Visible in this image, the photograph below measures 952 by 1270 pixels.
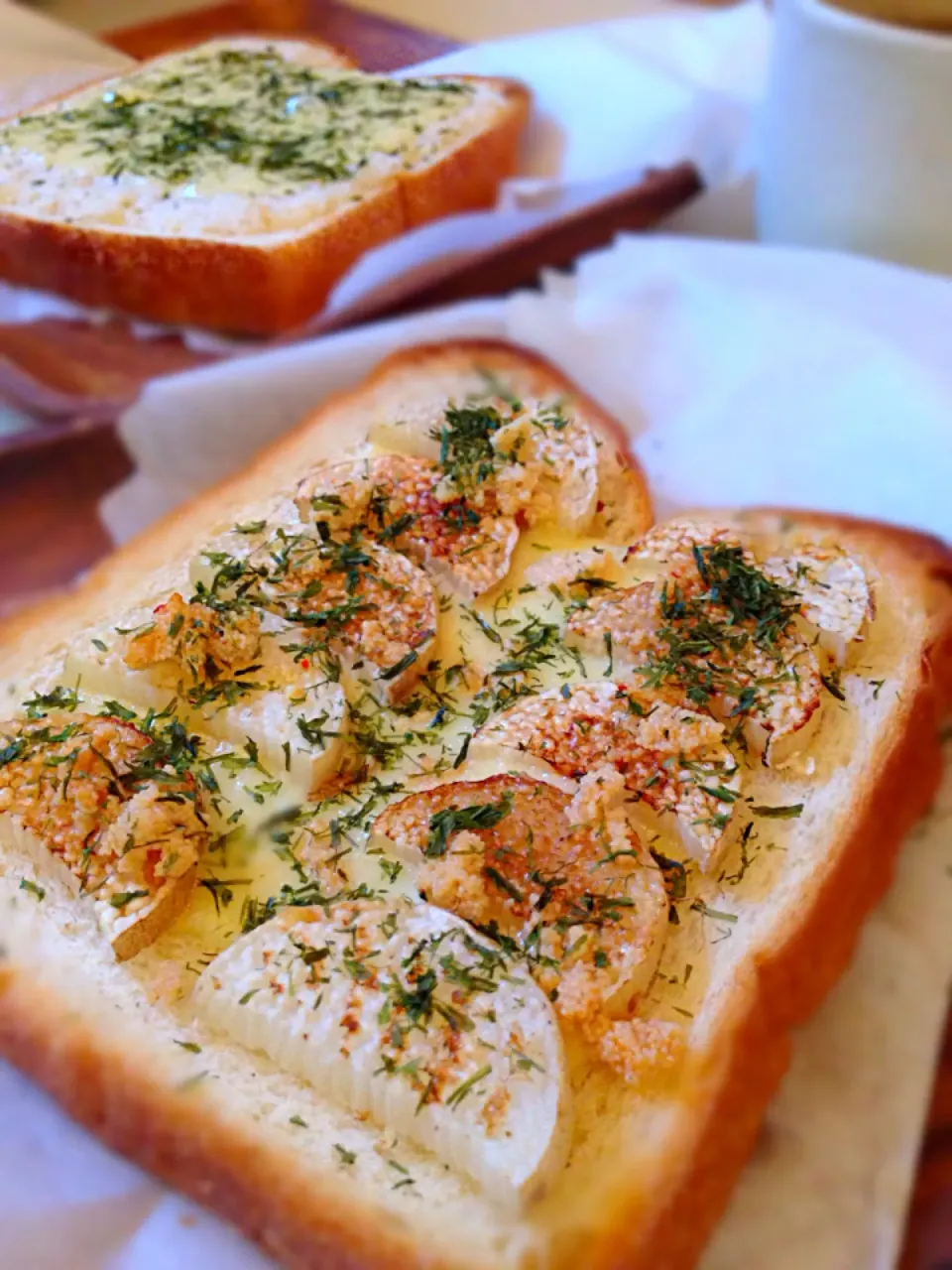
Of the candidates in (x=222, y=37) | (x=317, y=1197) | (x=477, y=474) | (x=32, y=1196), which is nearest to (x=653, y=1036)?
(x=317, y=1197)

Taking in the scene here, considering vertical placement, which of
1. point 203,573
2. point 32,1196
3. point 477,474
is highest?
point 477,474

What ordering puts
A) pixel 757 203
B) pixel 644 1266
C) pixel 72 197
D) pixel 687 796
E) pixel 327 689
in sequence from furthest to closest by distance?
pixel 757 203
pixel 72 197
pixel 327 689
pixel 687 796
pixel 644 1266

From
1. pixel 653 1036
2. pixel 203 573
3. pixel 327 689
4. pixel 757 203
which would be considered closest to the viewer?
pixel 653 1036

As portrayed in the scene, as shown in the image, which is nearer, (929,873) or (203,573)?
(929,873)

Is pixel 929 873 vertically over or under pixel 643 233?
under

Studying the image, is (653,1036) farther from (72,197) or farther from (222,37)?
(222,37)

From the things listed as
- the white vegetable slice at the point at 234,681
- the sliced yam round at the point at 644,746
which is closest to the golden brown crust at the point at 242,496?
the white vegetable slice at the point at 234,681
